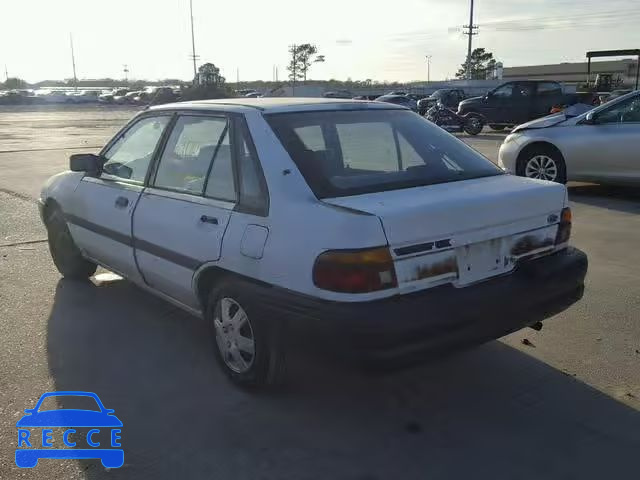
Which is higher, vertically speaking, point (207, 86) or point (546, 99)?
point (207, 86)

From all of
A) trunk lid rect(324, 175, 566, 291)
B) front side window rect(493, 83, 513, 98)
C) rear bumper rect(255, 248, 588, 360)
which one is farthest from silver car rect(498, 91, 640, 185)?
front side window rect(493, 83, 513, 98)

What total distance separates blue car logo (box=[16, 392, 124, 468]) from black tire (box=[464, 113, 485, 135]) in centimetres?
1928

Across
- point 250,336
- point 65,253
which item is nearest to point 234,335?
point 250,336

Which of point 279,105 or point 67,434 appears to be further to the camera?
point 279,105

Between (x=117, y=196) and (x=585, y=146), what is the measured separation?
6.57 m

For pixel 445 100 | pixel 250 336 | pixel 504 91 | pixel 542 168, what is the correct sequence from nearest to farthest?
pixel 250 336
pixel 542 168
pixel 504 91
pixel 445 100

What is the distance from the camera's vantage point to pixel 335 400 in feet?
11.2

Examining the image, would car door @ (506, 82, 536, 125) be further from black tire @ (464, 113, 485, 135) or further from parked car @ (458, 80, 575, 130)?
black tire @ (464, 113, 485, 135)

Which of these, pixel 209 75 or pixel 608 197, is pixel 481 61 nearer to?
pixel 209 75

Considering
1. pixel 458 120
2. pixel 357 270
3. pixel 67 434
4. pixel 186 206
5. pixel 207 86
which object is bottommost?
pixel 67 434

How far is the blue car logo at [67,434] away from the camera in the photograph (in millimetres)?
2939

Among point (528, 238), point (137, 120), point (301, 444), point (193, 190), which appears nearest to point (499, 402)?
point (528, 238)

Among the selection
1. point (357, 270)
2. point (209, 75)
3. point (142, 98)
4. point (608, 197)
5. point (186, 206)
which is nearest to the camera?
point (357, 270)

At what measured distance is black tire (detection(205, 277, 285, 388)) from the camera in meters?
3.14
